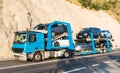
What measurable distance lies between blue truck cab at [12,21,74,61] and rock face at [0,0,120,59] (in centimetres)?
483

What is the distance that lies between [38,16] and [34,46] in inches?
603

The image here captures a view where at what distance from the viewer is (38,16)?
36.2 meters

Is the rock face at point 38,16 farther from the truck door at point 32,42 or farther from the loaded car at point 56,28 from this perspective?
the truck door at point 32,42

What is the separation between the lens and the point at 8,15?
1207 inches

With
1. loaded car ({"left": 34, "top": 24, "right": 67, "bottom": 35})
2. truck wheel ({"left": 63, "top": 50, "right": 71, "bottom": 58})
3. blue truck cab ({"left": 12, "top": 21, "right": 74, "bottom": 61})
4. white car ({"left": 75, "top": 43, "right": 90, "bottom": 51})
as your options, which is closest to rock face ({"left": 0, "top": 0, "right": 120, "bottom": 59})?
blue truck cab ({"left": 12, "top": 21, "right": 74, "bottom": 61})

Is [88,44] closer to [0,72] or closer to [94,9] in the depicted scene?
[0,72]

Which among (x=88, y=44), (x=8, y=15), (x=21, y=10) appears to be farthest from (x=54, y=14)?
(x=88, y=44)

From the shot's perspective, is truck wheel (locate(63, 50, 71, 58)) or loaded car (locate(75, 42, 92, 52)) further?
loaded car (locate(75, 42, 92, 52))

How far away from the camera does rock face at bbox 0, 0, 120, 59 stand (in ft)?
95.3

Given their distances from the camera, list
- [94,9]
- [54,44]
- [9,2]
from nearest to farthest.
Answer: [54,44], [9,2], [94,9]

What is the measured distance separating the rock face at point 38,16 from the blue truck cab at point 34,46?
4826 mm

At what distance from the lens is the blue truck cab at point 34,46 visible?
2083 cm

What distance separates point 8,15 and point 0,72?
16276 millimetres

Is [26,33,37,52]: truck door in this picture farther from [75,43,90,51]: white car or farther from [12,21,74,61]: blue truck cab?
[75,43,90,51]: white car
